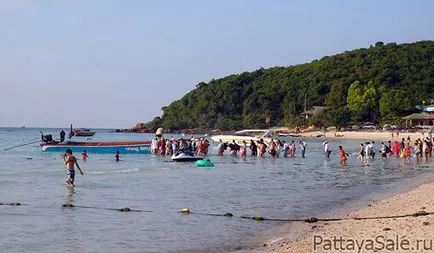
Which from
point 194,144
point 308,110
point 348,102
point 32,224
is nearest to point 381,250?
point 32,224

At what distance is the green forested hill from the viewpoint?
406ft

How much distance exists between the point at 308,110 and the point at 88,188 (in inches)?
4742

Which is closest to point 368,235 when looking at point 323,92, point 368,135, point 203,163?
point 203,163

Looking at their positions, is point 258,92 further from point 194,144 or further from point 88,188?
point 88,188

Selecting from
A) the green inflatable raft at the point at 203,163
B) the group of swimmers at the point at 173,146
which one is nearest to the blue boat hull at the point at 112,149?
the group of swimmers at the point at 173,146

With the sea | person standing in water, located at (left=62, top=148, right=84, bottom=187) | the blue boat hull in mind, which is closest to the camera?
the sea

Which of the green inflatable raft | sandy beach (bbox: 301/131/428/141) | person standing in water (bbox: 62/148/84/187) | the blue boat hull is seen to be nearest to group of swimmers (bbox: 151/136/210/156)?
the blue boat hull

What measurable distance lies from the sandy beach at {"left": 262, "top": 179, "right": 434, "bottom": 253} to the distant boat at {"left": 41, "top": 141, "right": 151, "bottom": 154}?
33556 millimetres

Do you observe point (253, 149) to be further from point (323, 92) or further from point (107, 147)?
point (323, 92)

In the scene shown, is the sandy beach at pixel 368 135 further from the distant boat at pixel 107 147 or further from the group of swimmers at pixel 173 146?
the distant boat at pixel 107 147

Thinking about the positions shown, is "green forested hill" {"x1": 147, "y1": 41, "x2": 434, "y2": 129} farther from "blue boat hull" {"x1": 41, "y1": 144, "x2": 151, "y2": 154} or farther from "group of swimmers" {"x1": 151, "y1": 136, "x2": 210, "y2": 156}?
"blue boat hull" {"x1": 41, "y1": 144, "x2": 151, "y2": 154}

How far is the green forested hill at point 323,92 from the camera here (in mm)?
123875

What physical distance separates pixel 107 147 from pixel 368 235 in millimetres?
38835

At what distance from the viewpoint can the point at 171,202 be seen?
62.6ft
